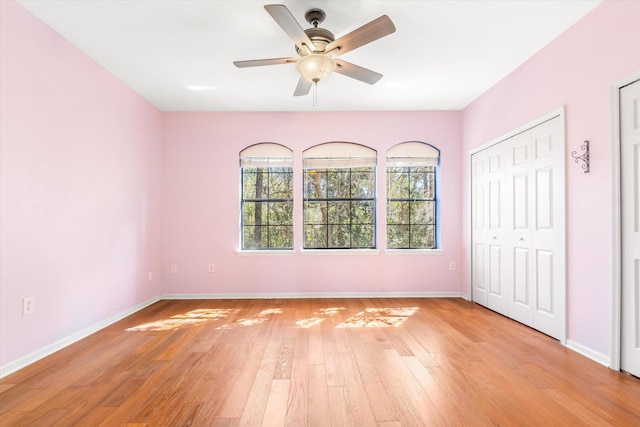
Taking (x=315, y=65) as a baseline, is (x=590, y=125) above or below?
below

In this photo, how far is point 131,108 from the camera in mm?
4074

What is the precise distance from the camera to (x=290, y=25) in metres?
2.22

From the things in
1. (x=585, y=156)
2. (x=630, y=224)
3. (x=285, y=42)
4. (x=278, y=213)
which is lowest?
(x=630, y=224)

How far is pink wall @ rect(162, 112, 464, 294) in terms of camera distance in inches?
190

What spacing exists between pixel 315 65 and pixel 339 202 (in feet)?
8.49

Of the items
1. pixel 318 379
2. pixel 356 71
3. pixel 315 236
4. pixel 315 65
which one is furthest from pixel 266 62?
pixel 315 236

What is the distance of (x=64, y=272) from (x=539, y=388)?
3.78 meters

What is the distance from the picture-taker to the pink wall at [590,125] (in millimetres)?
2402

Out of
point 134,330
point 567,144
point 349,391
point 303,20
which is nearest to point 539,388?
point 349,391

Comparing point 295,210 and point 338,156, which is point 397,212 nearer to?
point 338,156

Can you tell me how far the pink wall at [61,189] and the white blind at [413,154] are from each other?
3486 millimetres

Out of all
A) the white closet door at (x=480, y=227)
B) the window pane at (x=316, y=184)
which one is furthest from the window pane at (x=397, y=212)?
the window pane at (x=316, y=184)

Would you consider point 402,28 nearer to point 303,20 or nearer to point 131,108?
point 303,20

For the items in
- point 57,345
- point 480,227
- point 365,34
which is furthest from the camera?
point 480,227
